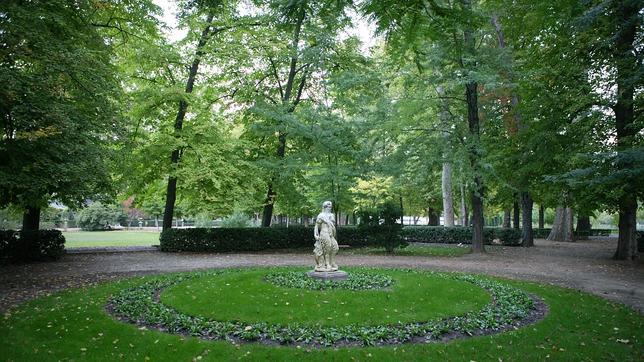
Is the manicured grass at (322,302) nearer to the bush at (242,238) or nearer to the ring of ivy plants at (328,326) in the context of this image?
the ring of ivy plants at (328,326)

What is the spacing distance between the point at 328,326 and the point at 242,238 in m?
13.8

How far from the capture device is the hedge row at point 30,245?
14.9 m

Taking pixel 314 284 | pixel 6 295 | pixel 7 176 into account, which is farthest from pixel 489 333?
pixel 7 176

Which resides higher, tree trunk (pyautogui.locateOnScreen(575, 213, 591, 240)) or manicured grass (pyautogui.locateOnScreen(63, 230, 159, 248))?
tree trunk (pyautogui.locateOnScreen(575, 213, 591, 240))

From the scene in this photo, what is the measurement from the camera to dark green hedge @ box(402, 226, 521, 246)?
2478 cm

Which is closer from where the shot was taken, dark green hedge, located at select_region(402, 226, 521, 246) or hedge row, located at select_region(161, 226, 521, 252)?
hedge row, located at select_region(161, 226, 521, 252)

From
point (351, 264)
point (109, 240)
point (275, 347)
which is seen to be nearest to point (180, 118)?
point (351, 264)

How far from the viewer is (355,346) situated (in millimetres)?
6199

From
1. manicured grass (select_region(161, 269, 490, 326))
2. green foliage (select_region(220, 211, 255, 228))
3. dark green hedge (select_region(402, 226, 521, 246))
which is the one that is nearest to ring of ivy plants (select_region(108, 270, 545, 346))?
manicured grass (select_region(161, 269, 490, 326))

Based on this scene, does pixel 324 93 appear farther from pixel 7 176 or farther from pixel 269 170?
pixel 7 176

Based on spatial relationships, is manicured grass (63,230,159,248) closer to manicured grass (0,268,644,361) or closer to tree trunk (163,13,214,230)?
tree trunk (163,13,214,230)

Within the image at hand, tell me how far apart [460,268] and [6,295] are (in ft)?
43.0

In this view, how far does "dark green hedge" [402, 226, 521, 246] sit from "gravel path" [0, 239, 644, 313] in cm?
469

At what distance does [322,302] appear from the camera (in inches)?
336
